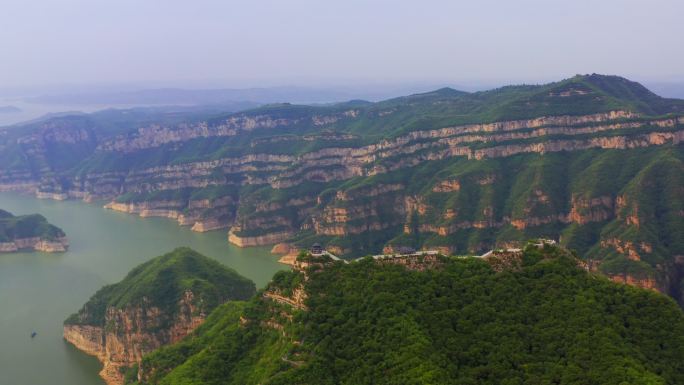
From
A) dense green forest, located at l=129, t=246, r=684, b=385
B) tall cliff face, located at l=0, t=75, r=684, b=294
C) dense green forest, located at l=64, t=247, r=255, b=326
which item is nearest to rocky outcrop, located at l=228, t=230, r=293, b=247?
tall cliff face, located at l=0, t=75, r=684, b=294

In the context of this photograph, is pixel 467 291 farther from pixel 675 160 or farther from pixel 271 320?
pixel 675 160

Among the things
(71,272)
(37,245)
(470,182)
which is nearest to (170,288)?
(71,272)

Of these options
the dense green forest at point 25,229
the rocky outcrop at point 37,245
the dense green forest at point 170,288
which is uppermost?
the dense green forest at point 170,288

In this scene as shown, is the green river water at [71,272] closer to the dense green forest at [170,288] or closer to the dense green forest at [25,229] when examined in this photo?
the dense green forest at [25,229]

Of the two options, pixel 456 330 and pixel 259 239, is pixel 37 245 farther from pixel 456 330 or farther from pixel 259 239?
pixel 456 330

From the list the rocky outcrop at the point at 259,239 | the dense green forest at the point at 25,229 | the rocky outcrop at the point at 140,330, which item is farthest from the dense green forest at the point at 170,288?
the dense green forest at the point at 25,229

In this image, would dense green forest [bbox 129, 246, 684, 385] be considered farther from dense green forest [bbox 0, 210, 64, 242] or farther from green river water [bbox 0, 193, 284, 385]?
dense green forest [bbox 0, 210, 64, 242]

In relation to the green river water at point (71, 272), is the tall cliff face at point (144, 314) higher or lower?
higher
